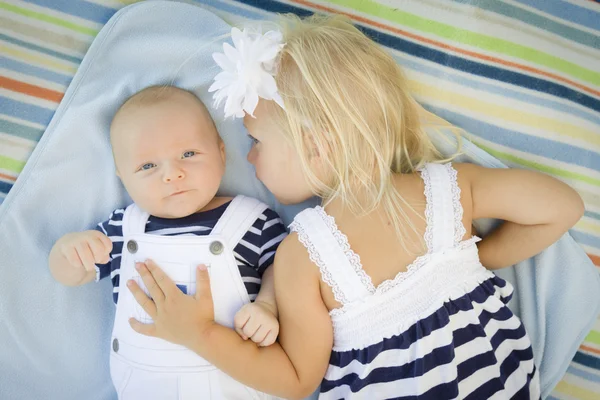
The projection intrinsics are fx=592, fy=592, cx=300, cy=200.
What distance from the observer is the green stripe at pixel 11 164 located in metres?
1.46

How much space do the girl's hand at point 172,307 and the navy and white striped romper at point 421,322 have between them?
0.25 metres

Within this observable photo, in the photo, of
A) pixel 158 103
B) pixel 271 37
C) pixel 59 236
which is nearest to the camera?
pixel 271 37

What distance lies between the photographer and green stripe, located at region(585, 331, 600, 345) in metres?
1.46

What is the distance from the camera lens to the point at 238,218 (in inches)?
54.4

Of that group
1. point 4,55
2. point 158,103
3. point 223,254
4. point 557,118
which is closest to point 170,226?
point 223,254

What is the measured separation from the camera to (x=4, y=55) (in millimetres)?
1457

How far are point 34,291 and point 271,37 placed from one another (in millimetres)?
839

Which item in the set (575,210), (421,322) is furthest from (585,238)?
(421,322)

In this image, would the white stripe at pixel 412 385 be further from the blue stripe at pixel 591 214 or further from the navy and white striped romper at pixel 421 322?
the blue stripe at pixel 591 214

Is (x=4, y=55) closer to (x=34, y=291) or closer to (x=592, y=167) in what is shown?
(x=34, y=291)

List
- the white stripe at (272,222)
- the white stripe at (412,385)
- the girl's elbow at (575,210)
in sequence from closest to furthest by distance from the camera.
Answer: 1. the white stripe at (412,385)
2. the girl's elbow at (575,210)
3. the white stripe at (272,222)

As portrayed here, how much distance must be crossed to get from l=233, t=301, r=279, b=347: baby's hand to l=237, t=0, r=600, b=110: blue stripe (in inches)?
28.3

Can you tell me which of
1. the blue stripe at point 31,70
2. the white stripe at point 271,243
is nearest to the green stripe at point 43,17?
the blue stripe at point 31,70

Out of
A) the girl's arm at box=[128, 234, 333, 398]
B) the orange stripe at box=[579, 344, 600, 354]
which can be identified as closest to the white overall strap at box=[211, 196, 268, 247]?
the girl's arm at box=[128, 234, 333, 398]
